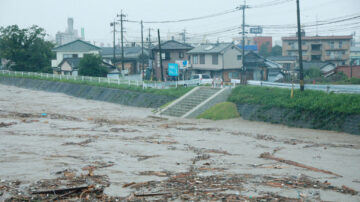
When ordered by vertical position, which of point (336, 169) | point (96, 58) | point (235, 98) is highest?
point (96, 58)

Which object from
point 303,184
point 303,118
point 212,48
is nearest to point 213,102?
point 303,118

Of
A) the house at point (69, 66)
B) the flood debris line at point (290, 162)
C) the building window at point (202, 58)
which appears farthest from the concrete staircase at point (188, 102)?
the house at point (69, 66)

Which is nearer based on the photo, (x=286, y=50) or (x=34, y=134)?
(x=34, y=134)

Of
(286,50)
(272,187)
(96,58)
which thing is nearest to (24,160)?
(272,187)

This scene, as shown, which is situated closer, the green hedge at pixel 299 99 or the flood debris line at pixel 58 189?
the flood debris line at pixel 58 189

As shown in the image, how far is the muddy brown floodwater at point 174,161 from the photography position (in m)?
9.87

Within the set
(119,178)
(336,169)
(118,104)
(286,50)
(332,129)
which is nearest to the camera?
(119,178)

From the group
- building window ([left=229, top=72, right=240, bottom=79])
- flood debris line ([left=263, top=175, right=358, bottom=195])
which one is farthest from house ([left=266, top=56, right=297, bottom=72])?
flood debris line ([left=263, top=175, right=358, bottom=195])

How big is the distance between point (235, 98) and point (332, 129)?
27.4 ft

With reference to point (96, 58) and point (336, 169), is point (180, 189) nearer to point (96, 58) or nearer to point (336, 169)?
point (336, 169)

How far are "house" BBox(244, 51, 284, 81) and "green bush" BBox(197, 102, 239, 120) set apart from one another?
76.1 feet

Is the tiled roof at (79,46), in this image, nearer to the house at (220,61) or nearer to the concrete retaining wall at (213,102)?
the house at (220,61)

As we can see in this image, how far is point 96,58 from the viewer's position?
49.6m

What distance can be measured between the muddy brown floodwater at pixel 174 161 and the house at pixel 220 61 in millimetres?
23893
